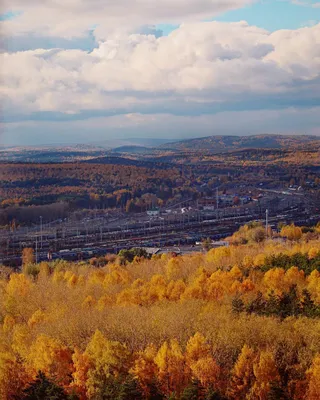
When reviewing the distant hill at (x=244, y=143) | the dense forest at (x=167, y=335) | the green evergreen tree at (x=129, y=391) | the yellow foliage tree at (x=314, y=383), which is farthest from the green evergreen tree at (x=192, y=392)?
the distant hill at (x=244, y=143)

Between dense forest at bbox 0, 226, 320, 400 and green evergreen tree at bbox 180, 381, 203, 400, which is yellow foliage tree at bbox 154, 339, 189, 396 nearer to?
dense forest at bbox 0, 226, 320, 400

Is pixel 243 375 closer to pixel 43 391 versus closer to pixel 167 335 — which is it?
pixel 167 335

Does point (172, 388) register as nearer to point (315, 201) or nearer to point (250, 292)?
point (250, 292)

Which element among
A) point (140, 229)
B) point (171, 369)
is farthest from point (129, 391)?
point (140, 229)

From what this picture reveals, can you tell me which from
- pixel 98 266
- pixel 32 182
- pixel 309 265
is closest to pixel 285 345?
pixel 309 265

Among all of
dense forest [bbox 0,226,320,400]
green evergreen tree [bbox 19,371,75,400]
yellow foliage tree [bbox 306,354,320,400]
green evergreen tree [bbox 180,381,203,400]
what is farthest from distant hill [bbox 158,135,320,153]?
green evergreen tree [bbox 19,371,75,400]

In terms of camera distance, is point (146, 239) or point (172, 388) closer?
point (172, 388)
